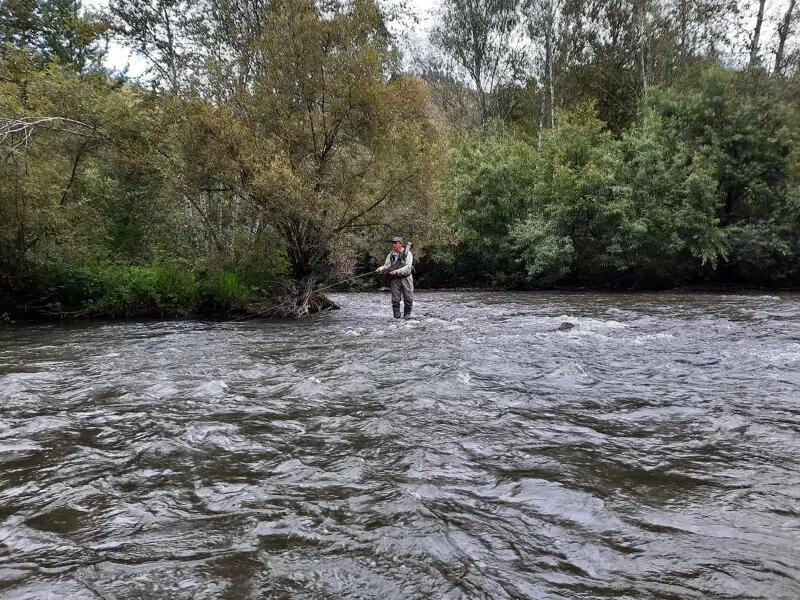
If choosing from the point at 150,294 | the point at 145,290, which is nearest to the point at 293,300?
the point at 150,294

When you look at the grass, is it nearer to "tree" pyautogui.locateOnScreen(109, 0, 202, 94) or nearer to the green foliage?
"tree" pyautogui.locateOnScreen(109, 0, 202, 94)

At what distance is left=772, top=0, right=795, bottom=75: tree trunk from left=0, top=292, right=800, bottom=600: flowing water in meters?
24.2

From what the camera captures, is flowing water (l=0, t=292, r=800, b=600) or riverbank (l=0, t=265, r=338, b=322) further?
riverbank (l=0, t=265, r=338, b=322)

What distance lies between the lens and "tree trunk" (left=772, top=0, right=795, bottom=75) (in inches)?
1026

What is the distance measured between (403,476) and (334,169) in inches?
513

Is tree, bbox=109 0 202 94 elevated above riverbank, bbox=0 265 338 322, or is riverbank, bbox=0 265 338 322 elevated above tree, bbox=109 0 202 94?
tree, bbox=109 0 202 94

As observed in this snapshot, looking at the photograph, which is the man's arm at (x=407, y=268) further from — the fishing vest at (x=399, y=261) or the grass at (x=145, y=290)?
the grass at (x=145, y=290)

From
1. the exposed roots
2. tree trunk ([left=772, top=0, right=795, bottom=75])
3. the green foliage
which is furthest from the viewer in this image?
the green foliage

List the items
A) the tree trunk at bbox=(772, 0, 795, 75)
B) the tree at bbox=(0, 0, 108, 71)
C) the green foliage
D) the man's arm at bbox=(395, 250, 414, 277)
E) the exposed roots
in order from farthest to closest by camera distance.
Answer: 1. the tree at bbox=(0, 0, 108, 71)
2. the green foliage
3. the tree trunk at bbox=(772, 0, 795, 75)
4. the exposed roots
5. the man's arm at bbox=(395, 250, 414, 277)

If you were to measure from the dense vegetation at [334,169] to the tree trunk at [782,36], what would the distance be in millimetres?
102

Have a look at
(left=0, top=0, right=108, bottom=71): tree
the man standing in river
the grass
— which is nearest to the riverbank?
the grass

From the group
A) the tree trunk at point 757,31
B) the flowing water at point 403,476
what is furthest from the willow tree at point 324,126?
the tree trunk at point 757,31

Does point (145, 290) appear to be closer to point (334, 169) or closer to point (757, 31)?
point (334, 169)

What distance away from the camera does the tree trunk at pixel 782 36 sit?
1026 inches
